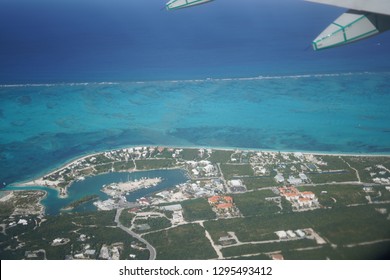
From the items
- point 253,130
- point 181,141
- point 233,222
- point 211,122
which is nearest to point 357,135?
point 253,130

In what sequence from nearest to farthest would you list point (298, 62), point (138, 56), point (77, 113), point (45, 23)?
point (77, 113)
point (298, 62)
point (138, 56)
point (45, 23)

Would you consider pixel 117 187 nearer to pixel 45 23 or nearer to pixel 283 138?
pixel 283 138

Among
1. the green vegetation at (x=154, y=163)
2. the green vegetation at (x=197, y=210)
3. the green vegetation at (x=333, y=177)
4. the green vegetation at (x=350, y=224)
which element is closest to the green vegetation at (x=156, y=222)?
the green vegetation at (x=197, y=210)

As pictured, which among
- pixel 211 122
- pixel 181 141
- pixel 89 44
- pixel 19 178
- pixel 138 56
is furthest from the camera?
pixel 89 44

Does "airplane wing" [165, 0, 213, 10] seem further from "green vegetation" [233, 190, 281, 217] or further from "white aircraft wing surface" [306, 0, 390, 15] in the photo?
"green vegetation" [233, 190, 281, 217]

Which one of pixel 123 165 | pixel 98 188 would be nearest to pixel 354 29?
pixel 98 188

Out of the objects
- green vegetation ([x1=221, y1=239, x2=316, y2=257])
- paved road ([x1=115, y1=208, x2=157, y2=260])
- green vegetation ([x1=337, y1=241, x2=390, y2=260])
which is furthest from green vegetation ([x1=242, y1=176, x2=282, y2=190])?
green vegetation ([x1=337, y1=241, x2=390, y2=260])

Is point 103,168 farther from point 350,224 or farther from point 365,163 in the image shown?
point 365,163

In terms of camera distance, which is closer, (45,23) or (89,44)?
(89,44)
